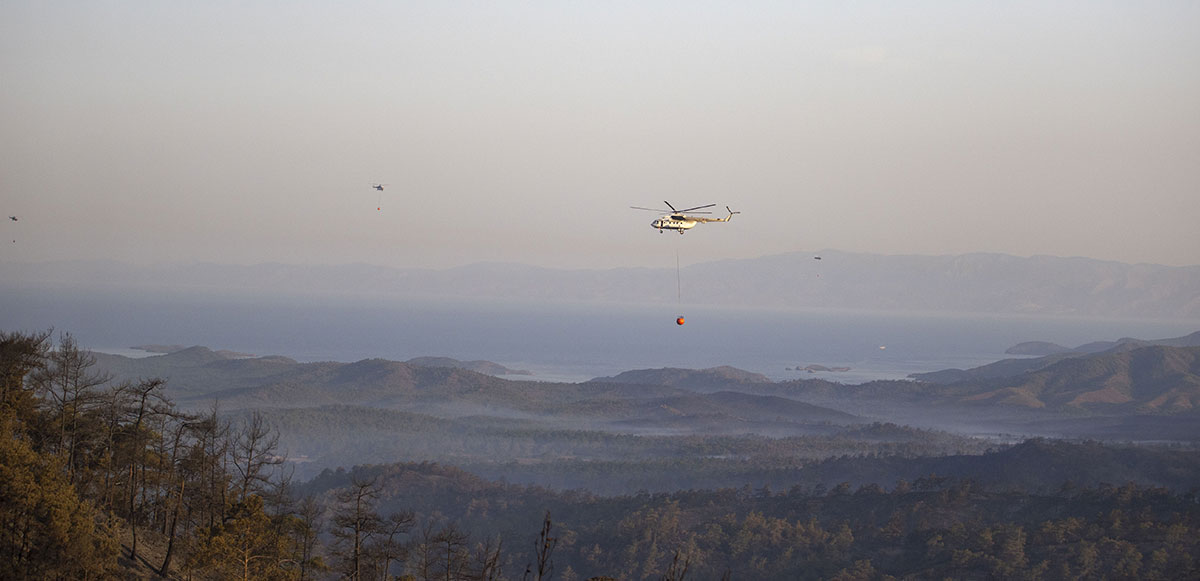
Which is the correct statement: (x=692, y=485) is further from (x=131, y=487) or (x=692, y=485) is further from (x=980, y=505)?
(x=131, y=487)

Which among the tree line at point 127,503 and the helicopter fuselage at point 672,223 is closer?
the tree line at point 127,503

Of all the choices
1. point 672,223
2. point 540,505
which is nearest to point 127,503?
point 672,223

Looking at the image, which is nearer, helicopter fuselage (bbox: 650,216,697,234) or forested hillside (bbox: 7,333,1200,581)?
forested hillside (bbox: 7,333,1200,581)

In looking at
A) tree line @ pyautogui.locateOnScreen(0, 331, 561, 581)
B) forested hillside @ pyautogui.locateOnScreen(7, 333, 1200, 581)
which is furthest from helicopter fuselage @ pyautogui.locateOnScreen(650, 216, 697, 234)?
tree line @ pyautogui.locateOnScreen(0, 331, 561, 581)

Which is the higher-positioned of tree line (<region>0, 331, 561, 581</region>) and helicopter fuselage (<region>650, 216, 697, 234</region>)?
helicopter fuselage (<region>650, 216, 697, 234</region>)

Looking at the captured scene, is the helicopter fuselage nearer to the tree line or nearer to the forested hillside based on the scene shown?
the forested hillside

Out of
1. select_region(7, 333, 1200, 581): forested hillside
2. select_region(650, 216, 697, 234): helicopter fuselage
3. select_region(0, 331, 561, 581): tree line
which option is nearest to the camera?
select_region(0, 331, 561, 581): tree line

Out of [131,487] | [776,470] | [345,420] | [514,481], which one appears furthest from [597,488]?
[131,487]

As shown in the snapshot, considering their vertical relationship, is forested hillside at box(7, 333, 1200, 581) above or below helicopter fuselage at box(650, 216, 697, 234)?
below

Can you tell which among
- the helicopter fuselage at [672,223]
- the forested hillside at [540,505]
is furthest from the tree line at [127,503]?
the helicopter fuselage at [672,223]

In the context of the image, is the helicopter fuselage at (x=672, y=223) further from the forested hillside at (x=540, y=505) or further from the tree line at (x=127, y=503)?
the tree line at (x=127, y=503)

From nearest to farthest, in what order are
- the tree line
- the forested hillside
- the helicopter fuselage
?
the tree line
the forested hillside
the helicopter fuselage
